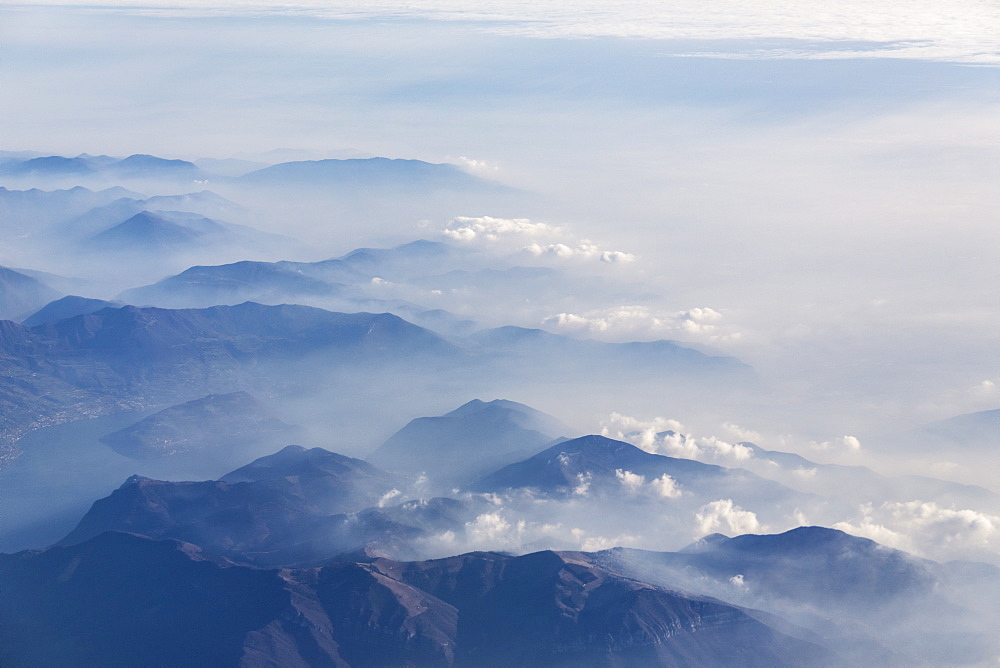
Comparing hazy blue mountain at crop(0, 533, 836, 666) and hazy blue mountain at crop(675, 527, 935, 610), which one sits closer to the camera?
hazy blue mountain at crop(0, 533, 836, 666)

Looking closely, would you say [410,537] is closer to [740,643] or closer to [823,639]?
[740,643]

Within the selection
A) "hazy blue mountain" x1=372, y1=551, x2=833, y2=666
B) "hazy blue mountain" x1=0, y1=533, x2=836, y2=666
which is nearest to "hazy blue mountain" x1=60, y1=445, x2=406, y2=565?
"hazy blue mountain" x1=0, y1=533, x2=836, y2=666

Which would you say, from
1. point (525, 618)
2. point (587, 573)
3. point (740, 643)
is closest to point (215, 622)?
point (525, 618)

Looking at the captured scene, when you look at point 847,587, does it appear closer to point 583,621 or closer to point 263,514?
point 583,621

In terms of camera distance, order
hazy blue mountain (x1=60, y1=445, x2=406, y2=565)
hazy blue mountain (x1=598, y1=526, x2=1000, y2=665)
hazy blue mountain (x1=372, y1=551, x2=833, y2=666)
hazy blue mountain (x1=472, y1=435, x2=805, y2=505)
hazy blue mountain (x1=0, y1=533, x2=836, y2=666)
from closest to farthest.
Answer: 1. hazy blue mountain (x1=0, y1=533, x2=836, y2=666)
2. hazy blue mountain (x1=372, y1=551, x2=833, y2=666)
3. hazy blue mountain (x1=598, y1=526, x2=1000, y2=665)
4. hazy blue mountain (x1=60, y1=445, x2=406, y2=565)
5. hazy blue mountain (x1=472, y1=435, x2=805, y2=505)

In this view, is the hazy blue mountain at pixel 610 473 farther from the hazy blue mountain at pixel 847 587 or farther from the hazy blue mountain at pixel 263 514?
the hazy blue mountain at pixel 847 587

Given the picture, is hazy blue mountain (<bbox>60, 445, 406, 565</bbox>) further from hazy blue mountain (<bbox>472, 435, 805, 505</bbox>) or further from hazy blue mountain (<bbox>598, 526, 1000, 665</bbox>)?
hazy blue mountain (<bbox>598, 526, 1000, 665</bbox>)

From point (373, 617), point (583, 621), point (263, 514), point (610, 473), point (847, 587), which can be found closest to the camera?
point (373, 617)

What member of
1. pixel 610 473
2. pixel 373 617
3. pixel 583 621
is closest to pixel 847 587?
pixel 583 621
